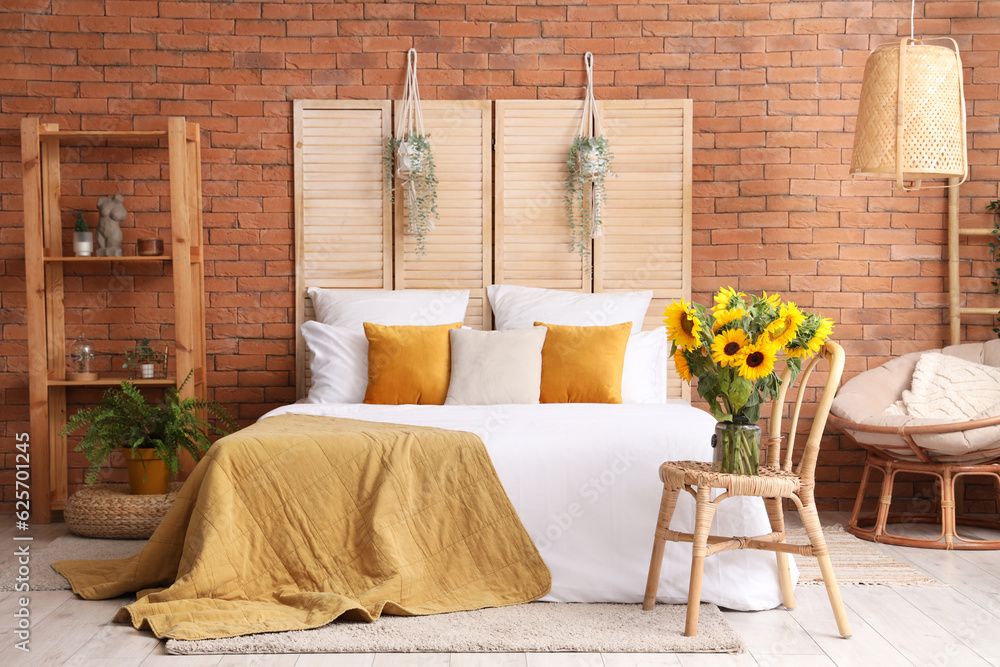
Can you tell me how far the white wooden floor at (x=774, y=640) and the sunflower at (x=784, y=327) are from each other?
2.86 feet

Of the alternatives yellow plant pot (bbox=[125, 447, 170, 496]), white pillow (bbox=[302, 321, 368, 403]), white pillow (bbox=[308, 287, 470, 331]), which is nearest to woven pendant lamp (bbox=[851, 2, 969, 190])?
white pillow (bbox=[308, 287, 470, 331])

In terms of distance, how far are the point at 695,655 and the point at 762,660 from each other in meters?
0.18

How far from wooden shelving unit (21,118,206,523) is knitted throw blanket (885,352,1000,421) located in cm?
323

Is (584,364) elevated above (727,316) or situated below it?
below

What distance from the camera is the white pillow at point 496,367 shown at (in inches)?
133

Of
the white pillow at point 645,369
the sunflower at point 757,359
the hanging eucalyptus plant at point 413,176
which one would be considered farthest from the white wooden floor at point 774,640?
the hanging eucalyptus plant at point 413,176

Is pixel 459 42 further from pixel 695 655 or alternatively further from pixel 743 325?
pixel 695 655

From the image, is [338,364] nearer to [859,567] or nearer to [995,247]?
[859,567]

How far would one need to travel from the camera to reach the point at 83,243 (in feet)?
12.6

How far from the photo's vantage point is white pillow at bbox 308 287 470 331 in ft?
A: 12.5

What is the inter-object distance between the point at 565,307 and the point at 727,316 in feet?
4.92

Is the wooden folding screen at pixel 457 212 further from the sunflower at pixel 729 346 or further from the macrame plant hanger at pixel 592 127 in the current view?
the sunflower at pixel 729 346

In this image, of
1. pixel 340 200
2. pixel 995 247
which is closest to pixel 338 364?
pixel 340 200

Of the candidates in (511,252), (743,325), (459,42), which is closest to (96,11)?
(459,42)
